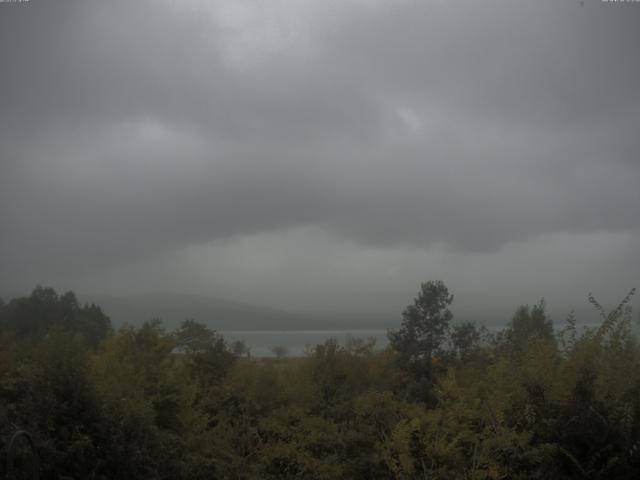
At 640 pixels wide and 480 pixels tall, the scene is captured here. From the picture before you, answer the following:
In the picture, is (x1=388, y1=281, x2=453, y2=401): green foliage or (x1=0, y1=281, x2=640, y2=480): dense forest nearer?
(x1=0, y1=281, x2=640, y2=480): dense forest

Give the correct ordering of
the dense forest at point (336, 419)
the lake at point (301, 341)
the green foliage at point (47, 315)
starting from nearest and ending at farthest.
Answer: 1. the dense forest at point (336, 419)
2. the lake at point (301, 341)
3. the green foliage at point (47, 315)

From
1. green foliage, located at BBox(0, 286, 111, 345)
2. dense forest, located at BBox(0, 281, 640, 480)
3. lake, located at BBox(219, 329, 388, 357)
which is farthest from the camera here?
green foliage, located at BBox(0, 286, 111, 345)

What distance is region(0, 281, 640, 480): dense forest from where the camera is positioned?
914cm

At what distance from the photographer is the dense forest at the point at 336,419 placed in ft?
30.0

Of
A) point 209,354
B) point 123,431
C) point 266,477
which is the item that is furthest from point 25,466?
point 209,354

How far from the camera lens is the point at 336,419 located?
14508mm

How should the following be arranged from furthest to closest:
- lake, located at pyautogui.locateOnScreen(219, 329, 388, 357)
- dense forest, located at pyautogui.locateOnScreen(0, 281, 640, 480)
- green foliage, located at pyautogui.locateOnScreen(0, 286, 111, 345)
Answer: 1. green foliage, located at pyautogui.locateOnScreen(0, 286, 111, 345)
2. lake, located at pyautogui.locateOnScreen(219, 329, 388, 357)
3. dense forest, located at pyautogui.locateOnScreen(0, 281, 640, 480)

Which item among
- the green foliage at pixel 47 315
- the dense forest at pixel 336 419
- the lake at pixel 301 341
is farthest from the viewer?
the green foliage at pixel 47 315

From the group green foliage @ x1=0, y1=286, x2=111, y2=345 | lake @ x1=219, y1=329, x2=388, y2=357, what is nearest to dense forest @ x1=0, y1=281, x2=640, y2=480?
lake @ x1=219, y1=329, x2=388, y2=357

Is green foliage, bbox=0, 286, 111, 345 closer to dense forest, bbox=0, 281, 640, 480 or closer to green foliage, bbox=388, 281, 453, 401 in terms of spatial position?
dense forest, bbox=0, 281, 640, 480

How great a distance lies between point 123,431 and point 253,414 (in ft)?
21.7

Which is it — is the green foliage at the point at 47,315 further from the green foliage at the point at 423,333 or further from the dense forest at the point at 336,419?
the green foliage at the point at 423,333

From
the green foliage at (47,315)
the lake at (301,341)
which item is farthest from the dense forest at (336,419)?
the green foliage at (47,315)

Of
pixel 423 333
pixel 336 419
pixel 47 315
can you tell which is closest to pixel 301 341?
pixel 47 315
